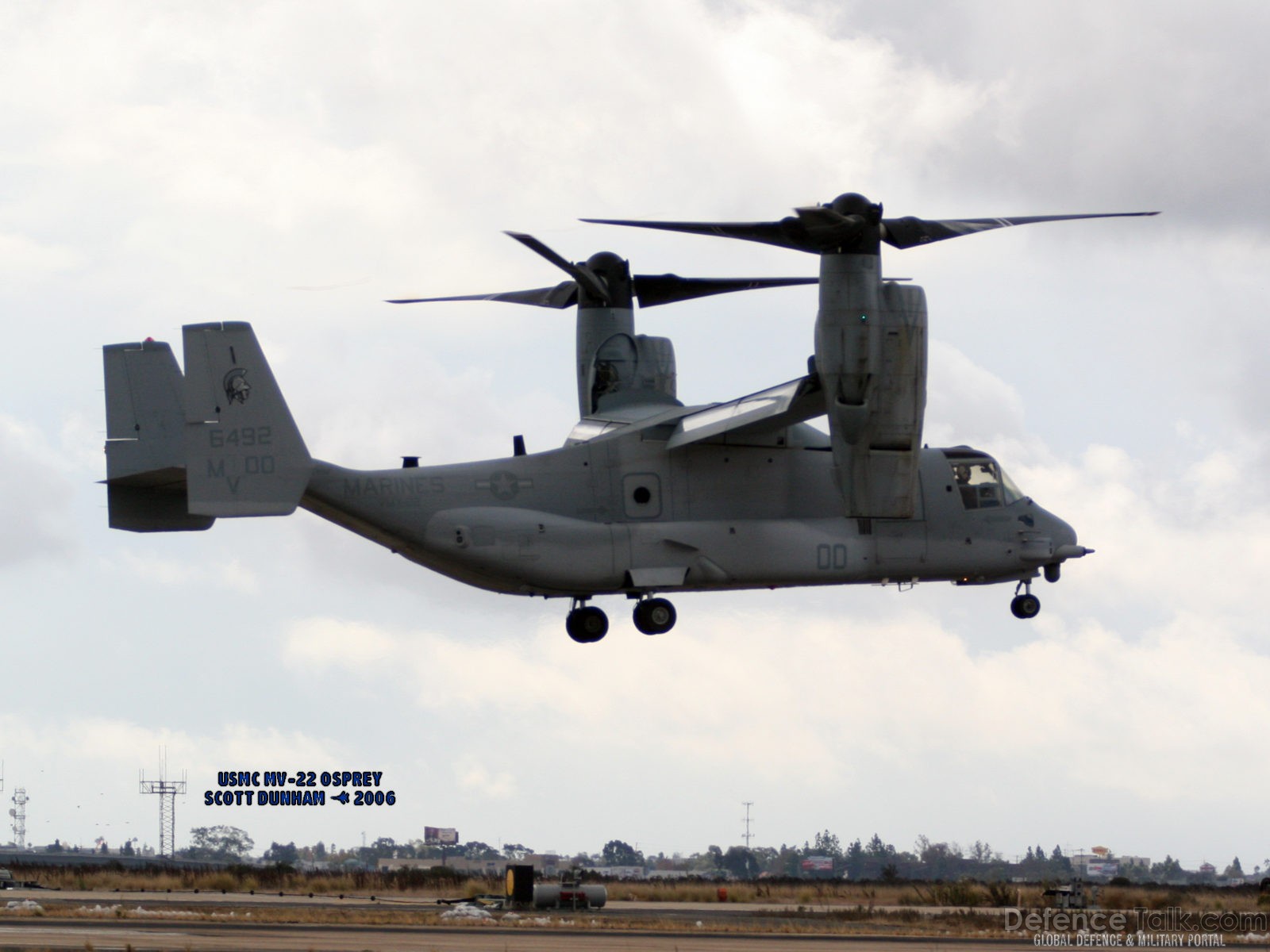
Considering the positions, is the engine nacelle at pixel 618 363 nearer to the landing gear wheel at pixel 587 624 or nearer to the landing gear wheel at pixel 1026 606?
the landing gear wheel at pixel 587 624

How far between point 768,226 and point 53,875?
30.3 metres

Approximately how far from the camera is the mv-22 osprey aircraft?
32.1 metres

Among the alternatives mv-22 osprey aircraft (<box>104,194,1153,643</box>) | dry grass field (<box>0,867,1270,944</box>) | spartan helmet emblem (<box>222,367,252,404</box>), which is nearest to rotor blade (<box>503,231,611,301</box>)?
mv-22 osprey aircraft (<box>104,194,1153,643</box>)

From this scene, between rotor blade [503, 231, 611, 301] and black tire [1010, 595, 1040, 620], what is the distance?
36.1ft

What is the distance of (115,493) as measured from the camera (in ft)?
115

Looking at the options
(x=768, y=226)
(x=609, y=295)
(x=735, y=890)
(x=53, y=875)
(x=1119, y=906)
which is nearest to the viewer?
(x=768, y=226)

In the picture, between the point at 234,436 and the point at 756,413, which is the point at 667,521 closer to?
the point at 756,413

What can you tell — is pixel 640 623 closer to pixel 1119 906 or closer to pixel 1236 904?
pixel 1119 906

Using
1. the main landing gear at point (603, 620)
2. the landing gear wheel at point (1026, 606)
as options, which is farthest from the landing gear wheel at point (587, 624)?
the landing gear wheel at point (1026, 606)

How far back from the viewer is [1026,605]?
1580 inches

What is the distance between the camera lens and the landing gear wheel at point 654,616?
36.6m

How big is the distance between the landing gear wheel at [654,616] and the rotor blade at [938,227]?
8.42 metres

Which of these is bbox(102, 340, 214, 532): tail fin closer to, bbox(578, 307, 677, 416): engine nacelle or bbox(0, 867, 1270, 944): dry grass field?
bbox(0, 867, 1270, 944): dry grass field

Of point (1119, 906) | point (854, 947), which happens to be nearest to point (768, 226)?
point (854, 947)
